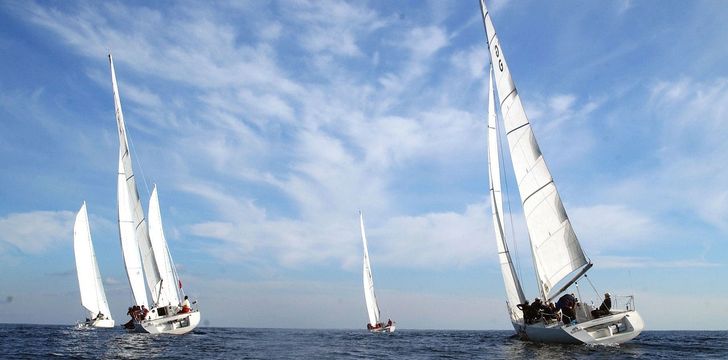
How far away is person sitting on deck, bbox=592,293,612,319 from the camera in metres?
25.1

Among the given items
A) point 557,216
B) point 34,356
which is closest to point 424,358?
point 557,216

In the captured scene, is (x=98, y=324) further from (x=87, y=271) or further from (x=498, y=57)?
(x=498, y=57)

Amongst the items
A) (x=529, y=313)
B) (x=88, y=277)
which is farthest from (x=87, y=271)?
(x=529, y=313)

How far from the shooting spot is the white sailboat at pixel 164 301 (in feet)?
130

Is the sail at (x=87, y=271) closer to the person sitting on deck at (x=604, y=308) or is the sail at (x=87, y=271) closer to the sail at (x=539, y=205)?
the sail at (x=539, y=205)

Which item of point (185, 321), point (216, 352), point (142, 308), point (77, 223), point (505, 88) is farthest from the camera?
point (77, 223)

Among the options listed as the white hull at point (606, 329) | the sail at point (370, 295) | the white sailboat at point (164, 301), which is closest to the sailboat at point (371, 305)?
the sail at point (370, 295)

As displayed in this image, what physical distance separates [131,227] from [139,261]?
3148mm

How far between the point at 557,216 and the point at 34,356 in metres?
24.6

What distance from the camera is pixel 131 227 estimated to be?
48500mm

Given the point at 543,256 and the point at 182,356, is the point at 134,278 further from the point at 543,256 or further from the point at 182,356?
the point at 543,256

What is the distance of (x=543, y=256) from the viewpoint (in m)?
28.4

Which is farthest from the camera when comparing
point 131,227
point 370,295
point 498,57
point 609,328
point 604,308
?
point 370,295

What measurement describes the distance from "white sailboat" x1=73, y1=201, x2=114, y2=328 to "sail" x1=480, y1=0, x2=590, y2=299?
54608 mm
